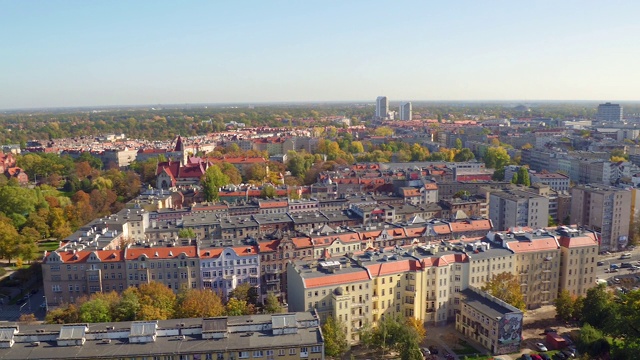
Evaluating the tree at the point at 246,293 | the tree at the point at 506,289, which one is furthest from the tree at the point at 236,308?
the tree at the point at 506,289

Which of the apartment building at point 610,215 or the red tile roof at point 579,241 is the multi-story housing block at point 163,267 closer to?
the red tile roof at point 579,241

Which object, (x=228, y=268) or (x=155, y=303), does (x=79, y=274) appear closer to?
(x=155, y=303)

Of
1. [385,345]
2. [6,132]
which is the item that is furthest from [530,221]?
[6,132]

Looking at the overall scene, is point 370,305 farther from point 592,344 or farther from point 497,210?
point 497,210

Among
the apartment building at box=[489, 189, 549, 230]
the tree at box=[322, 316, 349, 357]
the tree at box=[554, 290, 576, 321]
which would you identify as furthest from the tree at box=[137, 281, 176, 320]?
the apartment building at box=[489, 189, 549, 230]

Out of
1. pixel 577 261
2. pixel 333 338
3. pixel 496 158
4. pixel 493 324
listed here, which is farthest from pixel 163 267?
pixel 496 158

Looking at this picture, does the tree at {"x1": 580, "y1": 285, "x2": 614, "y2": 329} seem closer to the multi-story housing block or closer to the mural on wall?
the mural on wall
